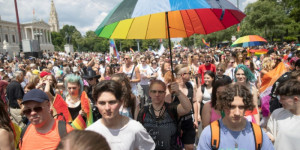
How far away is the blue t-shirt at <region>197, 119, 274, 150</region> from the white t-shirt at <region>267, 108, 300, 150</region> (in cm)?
51

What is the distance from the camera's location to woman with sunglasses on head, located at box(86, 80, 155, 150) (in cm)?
213

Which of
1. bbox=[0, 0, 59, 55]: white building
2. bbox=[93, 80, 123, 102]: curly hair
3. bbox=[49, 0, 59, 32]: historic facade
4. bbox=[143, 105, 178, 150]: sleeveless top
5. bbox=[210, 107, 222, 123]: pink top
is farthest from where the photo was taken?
bbox=[49, 0, 59, 32]: historic facade

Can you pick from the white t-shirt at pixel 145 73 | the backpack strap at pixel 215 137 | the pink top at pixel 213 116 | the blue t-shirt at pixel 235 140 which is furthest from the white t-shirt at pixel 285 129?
the white t-shirt at pixel 145 73

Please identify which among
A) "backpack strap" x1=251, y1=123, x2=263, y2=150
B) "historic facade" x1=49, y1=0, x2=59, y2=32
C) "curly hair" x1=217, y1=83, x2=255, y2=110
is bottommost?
"backpack strap" x1=251, y1=123, x2=263, y2=150

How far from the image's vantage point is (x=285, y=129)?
2408mm

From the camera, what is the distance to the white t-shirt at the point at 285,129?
233 centimetres

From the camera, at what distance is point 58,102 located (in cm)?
329

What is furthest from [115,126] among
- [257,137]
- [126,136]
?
[257,137]

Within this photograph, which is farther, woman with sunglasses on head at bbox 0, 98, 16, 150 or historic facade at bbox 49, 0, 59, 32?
historic facade at bbox 49, 0, 59, 32

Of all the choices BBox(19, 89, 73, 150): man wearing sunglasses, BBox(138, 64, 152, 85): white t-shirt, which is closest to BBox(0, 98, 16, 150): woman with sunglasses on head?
BBox(19, 89, 73, 150): man wearing sunglasses

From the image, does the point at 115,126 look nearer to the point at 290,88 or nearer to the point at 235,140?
the point at 235,140

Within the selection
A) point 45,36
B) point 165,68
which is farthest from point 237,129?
point 45,36

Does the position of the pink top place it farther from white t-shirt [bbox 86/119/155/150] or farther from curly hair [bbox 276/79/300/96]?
white t-shirt [bbox 86/119/155/150]

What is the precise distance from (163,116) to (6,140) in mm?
1663
